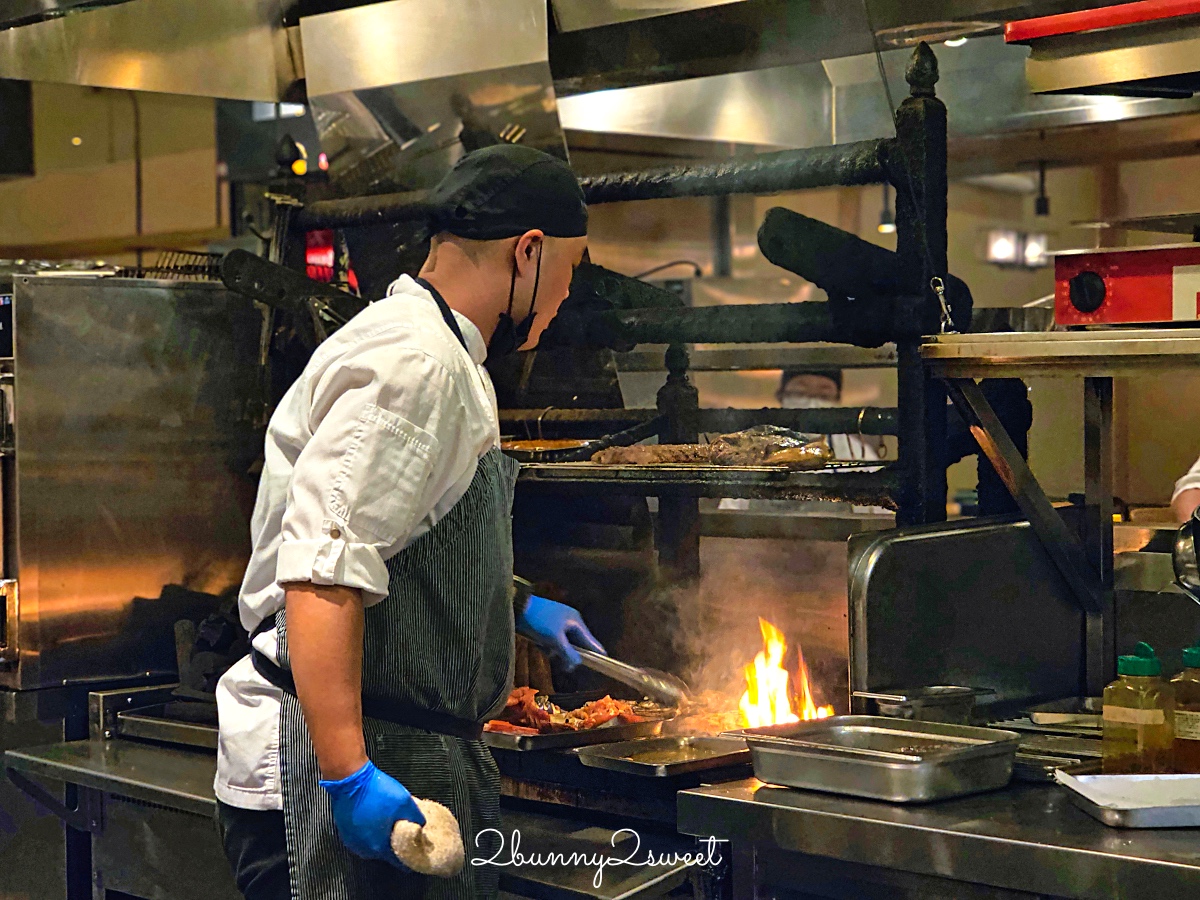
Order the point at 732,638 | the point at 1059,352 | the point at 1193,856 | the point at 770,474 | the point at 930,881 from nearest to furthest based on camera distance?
the point at 1193,856 < the point at 930,881 < the point at 1059,352 < the point at 770,474 < the point at 732,638

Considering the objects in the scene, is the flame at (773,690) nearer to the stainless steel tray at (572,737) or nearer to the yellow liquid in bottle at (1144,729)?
the stainless steel tray at (572,737)

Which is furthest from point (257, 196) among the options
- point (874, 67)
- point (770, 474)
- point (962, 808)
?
point (962, 808)

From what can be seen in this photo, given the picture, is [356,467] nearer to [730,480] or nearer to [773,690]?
[730,480]

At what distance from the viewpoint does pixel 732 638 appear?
310cm

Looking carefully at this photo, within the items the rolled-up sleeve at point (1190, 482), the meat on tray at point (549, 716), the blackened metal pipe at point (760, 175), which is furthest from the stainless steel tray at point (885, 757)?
the blackened metal pipe at point (760, 175)

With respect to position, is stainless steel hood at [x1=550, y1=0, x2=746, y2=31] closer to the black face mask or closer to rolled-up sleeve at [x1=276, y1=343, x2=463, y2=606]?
the black face mask

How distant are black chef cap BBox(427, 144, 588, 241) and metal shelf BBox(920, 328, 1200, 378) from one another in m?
0.71

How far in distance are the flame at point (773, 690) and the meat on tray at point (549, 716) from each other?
244 mm

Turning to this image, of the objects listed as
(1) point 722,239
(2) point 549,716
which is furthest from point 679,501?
(1) point 722,239

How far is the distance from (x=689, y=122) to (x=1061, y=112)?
3.11 ft

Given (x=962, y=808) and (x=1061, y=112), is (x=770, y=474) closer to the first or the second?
(x=962, y=808)

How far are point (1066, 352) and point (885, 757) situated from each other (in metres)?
0.72

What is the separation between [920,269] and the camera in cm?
253

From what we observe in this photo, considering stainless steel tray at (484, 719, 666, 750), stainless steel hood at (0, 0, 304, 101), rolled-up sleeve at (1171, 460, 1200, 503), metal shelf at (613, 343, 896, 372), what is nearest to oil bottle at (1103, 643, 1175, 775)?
rolled-up sleeve at (1171, 460, 1200, 503)
